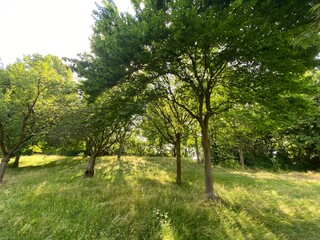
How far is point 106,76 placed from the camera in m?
6.27

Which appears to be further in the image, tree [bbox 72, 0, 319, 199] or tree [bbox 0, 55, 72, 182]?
tree [bbox 0, 55, 72, 182]

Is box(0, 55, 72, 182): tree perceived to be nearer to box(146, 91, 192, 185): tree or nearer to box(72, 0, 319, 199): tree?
box(72, 0, 319, 199): tree

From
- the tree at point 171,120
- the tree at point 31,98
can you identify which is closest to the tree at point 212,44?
the tree at point 171,120

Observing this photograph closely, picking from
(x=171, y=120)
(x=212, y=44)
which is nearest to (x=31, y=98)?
(x=171, y=120)

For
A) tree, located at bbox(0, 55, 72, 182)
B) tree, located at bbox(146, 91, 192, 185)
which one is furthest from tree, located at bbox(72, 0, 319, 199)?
tree, located at bbox(0, 55, 72, 182)

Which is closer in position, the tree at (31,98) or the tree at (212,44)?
the tree at (212,44)

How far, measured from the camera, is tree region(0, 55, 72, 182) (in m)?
10.8

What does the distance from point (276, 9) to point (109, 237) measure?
602 cm

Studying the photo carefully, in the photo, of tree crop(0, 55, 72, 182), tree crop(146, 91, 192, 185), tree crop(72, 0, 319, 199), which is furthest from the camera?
tree crop(146, 91, 192, 185)

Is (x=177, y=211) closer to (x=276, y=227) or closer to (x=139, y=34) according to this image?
(x=276, y=227)

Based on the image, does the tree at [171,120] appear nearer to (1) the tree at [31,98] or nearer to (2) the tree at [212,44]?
(2) the tree at [212,44]

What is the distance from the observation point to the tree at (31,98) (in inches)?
427

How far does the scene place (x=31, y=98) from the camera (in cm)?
1137

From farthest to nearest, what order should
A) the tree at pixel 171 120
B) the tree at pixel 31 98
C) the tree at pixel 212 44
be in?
the tree at pixel 171 120
the tree at pixel 31 98
the tree at pixel 212 44
